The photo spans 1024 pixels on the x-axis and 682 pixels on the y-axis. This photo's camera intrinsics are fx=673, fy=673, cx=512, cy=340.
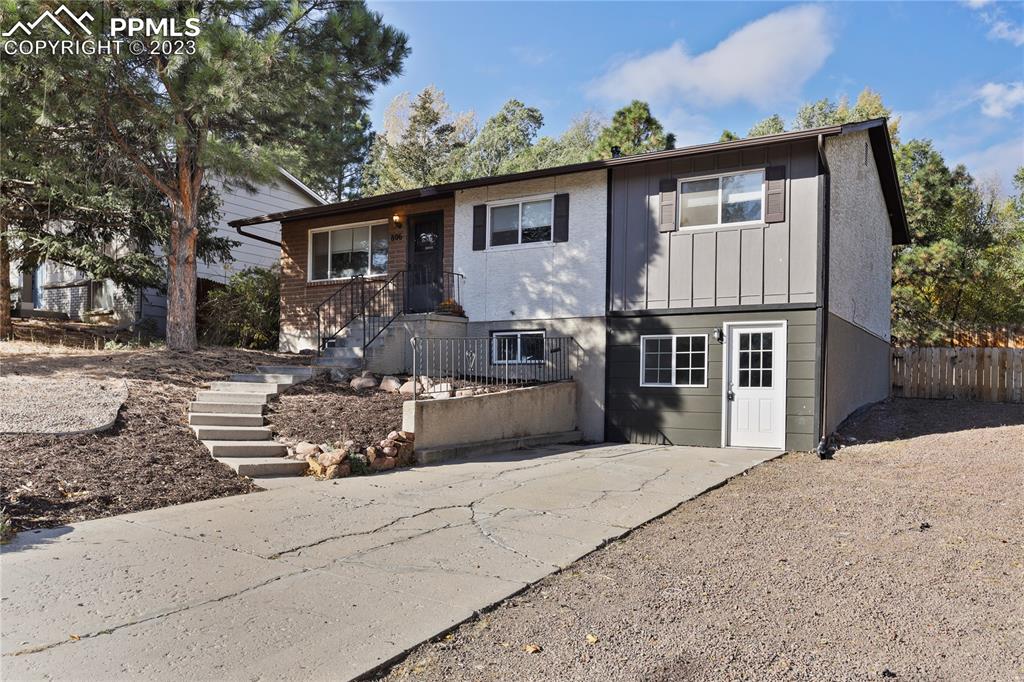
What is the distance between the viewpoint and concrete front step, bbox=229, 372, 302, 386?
11.0m

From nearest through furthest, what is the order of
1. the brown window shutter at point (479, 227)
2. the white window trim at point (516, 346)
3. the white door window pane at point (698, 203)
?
1. the white door window pane at point (698, 203)
2. the white window trim at point (516, 346)
3. the brown window shutter at point (479, 227)

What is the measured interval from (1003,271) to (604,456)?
54.8 feet

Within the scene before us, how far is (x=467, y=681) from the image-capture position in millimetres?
3156

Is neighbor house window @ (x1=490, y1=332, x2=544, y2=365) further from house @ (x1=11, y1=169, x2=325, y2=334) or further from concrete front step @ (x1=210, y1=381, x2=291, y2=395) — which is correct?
house @ (x1=11, y1=169, x2=325, y2=334)

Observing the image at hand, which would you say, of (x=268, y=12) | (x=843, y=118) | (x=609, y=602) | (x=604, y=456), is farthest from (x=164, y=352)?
(x=843, y=118)

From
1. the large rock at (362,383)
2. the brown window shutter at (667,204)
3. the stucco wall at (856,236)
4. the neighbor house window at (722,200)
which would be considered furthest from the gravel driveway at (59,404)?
the stucco wall at (856,236)

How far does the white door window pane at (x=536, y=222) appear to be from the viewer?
508 inches

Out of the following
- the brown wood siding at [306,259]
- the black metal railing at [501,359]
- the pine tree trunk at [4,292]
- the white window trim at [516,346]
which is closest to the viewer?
the black metal railing at [501,359]

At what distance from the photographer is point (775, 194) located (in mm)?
10602

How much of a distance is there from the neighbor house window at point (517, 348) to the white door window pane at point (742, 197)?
13.2ft

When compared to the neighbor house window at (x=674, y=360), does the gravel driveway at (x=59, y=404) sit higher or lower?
lower

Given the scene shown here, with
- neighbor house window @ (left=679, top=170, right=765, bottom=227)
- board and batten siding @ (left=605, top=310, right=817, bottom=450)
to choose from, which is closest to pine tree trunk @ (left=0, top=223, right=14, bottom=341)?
board and batten siding @ (left=605, top=310, right=817, bottom=450)

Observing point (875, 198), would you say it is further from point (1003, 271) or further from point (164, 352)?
point (164, 352)

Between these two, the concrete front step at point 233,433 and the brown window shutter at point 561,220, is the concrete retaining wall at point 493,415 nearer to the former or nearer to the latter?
the concrete front step at point 233,433
